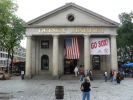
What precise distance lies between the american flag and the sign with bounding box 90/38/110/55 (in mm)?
Result: 2497

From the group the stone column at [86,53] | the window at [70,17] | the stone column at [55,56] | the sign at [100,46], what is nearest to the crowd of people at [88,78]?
the stone column at [86,53]

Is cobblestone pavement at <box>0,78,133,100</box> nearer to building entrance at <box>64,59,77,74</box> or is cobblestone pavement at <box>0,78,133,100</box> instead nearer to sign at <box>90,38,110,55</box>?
sign at <box>90,38,110,55</box>

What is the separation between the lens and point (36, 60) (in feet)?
161

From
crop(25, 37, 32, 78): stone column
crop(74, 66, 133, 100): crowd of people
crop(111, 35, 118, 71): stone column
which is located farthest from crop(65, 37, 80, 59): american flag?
crop(25, 37, 32, 78): stone column

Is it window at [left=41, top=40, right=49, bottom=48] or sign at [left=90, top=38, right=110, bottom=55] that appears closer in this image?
sign at [left=90, top=38, right=110, bottom=55]

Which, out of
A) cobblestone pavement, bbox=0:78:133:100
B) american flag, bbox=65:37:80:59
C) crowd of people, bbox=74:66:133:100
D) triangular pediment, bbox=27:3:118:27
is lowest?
cobblestone pavement, bbox=0:78:133:100

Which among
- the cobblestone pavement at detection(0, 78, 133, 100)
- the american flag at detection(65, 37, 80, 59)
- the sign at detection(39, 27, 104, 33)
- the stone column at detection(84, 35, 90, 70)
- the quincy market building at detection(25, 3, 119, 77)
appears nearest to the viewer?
the cobblestone pavement at detection(0, 78, 133, 100)

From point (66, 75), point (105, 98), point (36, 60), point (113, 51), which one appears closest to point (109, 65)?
point (113, 51)

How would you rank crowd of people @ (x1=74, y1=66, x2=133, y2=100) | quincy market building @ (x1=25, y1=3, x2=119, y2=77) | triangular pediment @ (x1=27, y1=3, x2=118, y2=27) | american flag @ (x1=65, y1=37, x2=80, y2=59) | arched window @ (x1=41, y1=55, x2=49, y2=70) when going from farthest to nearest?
arched window @ (x1=41, y1=55, x2=49, y2=70), triangular pediment @ (x1=27, y1=3, x2=118, y2=27), quincy market building @ (x1=25, y1=3, x2=119, y2=77), american flag @ (x1=65, y1=37, x2=80, y2=59), crowd of people @ (x1=74, y1=66, x2=133, y2=100)

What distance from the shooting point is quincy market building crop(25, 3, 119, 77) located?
44906 millimetres

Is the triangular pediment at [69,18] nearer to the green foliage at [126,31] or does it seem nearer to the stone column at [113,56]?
the stone column at [113,56]

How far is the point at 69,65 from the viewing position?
49.6 m

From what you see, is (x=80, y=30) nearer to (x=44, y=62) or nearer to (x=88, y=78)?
(x=44, y=62)

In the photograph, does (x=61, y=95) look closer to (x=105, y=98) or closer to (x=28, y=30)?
(x=105, y=98)
